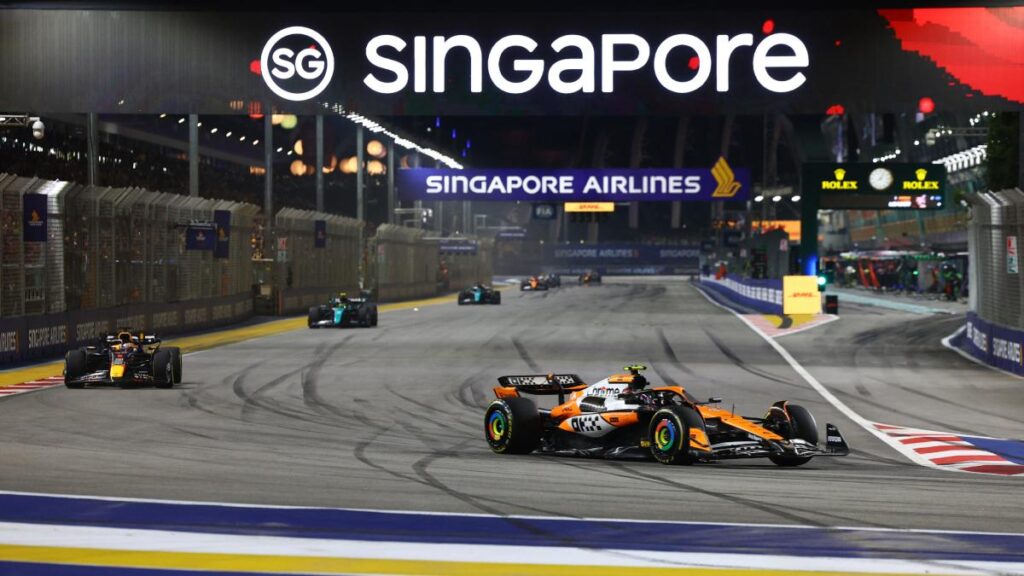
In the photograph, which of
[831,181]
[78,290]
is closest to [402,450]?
[78,290]

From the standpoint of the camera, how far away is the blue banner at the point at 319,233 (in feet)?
182

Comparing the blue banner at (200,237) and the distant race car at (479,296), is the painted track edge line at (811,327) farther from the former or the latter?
the distant race car at (479,296)

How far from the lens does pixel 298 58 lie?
2780 centimetres

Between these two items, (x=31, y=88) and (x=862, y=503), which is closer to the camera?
(x=862, y=503)

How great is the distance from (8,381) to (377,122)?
120ft

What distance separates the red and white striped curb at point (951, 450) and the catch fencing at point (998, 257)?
914cm

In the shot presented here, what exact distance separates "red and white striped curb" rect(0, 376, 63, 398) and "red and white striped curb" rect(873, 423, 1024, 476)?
39.4 feet

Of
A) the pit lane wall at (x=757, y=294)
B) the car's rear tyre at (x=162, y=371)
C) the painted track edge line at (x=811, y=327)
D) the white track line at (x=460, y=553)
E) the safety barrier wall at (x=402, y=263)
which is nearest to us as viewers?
the white track line at (x=460, y=553)

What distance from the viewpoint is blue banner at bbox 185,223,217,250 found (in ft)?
124

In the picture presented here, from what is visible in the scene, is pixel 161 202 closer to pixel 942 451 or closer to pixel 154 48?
pixel 154 48

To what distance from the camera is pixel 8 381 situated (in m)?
22.4

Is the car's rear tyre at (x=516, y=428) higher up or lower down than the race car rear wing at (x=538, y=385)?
lower down

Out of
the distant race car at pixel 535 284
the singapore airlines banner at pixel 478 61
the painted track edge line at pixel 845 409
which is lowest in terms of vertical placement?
the distant race car at pixel 535 284

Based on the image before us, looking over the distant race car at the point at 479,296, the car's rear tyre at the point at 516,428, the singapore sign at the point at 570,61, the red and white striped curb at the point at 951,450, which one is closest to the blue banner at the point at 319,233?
the distant race car at the point at 479,296
